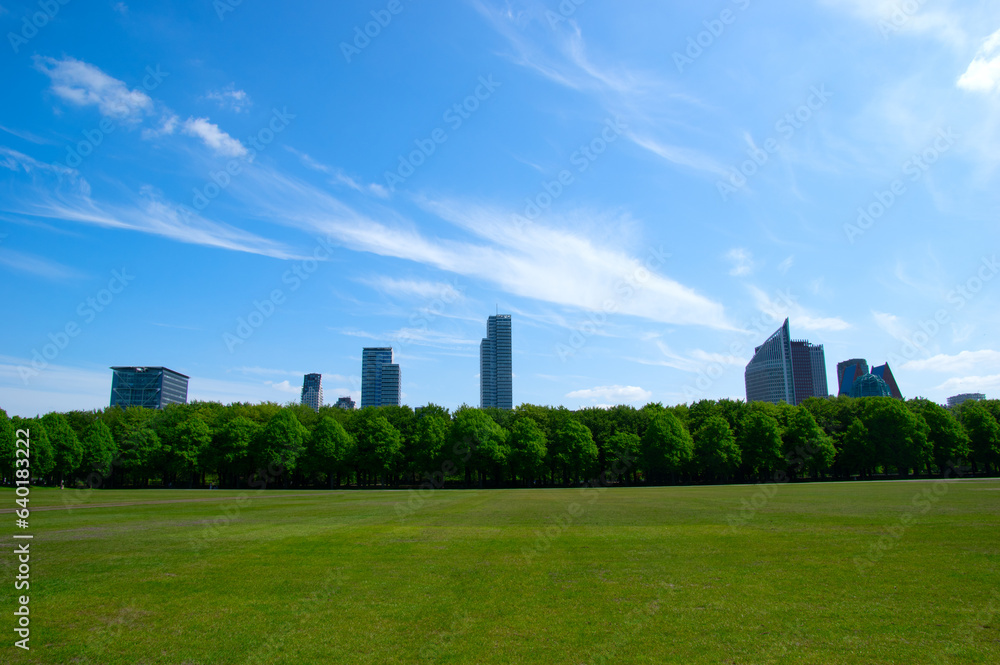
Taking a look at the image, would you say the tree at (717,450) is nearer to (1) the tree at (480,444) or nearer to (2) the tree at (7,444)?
(1) the tree at (480,444)

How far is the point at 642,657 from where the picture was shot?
32.9 ft

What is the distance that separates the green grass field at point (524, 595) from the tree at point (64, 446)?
91.0m

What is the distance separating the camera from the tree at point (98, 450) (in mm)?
100750

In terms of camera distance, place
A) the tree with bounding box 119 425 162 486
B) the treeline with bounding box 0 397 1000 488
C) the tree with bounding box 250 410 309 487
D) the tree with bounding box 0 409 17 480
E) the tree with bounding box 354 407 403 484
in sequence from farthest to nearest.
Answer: the tree with bounding box 354 407 403 484
the tree with bounding box 119 425 162 486
the treeline with bounding box 0 397 1000 488
the tree with bounding box 250 410 309 487
the tree with bounding box 0 409 17 480

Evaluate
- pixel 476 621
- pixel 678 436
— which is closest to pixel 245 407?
pixel 678 436

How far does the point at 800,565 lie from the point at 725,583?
141 inches

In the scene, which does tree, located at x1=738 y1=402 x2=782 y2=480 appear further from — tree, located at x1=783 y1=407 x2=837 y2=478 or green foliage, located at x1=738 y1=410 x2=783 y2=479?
tree, located at x1=783 y1=407 x2=837 y2=478

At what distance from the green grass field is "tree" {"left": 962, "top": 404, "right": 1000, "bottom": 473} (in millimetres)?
100969

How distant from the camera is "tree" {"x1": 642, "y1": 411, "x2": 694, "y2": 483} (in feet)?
330

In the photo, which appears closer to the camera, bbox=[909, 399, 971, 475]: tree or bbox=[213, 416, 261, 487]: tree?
bbox=[213, 416, 261, 487]: tree

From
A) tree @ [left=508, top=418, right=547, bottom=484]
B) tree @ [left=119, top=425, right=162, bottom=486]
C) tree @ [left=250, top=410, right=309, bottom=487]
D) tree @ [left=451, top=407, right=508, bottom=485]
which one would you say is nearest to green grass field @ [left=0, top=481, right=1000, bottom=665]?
tree @ [left=250, top=410, right=309, bottom=487]

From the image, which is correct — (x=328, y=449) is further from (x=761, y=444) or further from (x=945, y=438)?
(x=945, y=438)

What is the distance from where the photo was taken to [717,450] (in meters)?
100

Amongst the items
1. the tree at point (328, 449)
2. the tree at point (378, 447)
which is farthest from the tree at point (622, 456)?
the tree at point (328, 449)
